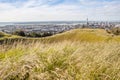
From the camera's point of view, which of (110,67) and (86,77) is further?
(110,67)

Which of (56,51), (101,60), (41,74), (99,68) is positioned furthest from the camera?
(56,51)

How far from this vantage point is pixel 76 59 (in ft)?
22.6

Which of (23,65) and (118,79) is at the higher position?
(23,65)

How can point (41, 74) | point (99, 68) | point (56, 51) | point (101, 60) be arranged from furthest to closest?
point (56, 51) < point (101, 60) < point (99, 68) < point (41, 74)

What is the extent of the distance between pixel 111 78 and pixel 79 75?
0.76 meters

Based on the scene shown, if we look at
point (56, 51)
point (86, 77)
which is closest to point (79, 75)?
point (86, 77)

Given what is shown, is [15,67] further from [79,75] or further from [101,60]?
[101,60]

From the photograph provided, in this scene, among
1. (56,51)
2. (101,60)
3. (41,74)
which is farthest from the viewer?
(56,51)

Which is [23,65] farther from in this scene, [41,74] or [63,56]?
[63,56]

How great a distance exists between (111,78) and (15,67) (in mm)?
2181

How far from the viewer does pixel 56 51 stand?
24.2 feet

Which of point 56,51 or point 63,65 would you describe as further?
point 56,51

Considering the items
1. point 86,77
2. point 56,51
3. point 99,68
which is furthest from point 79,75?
point 56,51

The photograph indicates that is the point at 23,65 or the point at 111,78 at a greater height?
the point at 23,65
